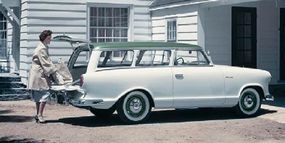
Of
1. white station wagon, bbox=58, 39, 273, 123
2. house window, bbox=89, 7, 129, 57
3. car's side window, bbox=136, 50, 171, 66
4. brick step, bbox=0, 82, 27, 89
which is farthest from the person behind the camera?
house window, bbox=89, 7, 129, 57

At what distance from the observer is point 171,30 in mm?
16531

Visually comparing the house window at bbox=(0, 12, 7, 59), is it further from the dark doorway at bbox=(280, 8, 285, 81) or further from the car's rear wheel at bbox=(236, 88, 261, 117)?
the car's rear wheel at bbox=(236, 88, 261, 117)

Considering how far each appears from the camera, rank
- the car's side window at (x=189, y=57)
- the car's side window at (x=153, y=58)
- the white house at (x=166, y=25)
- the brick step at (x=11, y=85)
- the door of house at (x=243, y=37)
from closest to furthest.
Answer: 1. the car's side window at (x=153, y=58)
2. the car's side window at (x=189, y=57)
3. the white house at (x=166, y=25)
4. the door of house at (x=243, y=37)
5. the brick step at (x=11, y=85)

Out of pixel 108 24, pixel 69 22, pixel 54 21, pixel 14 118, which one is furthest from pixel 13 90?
pixel 14 118

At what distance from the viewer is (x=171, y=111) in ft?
41.7

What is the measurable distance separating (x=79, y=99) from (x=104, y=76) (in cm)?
63

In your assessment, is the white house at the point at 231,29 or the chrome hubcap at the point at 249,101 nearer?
the chrome hubcap at the point at 249,101

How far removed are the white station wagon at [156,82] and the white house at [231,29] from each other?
3610 mm

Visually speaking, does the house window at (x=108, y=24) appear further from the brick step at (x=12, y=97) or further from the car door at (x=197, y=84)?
the car door at (x=197, y=84)

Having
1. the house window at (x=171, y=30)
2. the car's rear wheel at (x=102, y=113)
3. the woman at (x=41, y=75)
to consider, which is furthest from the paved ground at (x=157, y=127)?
the house window at (x=171, y=30)

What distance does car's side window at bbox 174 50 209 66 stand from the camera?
36.2ft

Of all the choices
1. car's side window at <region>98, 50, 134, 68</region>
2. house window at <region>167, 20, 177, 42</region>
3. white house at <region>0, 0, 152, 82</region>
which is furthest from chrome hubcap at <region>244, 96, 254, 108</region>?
white house at <region>0, 0, 152, 82</region>

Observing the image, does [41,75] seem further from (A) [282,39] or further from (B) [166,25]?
(A) [282,39]

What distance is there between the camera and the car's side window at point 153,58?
1077 centimetres
